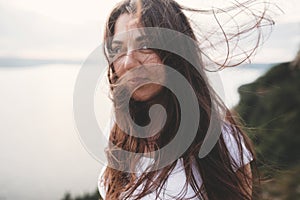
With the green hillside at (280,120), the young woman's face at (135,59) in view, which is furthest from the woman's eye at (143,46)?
the green hillside at (280,120)

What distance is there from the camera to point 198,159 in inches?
50.3

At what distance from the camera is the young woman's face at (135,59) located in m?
1.19

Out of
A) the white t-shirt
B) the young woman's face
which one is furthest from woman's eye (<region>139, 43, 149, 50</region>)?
the white t-shirt

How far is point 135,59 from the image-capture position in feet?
3.89

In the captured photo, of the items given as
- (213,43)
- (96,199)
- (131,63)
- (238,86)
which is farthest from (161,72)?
(96,199)

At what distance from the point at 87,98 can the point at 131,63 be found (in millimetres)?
270

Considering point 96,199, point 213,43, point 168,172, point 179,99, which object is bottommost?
point 96,199

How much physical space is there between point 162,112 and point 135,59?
150 mm

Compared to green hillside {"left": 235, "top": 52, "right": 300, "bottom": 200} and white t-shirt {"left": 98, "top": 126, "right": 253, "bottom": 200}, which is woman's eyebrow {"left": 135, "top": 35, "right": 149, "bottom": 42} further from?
green hillside {"left": 235, "top": 52, "right": 300, "bottom": 200}

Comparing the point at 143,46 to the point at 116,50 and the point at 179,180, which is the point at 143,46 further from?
the point at 179,180

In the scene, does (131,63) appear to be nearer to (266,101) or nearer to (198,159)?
(198,159)

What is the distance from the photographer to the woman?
1.22 m

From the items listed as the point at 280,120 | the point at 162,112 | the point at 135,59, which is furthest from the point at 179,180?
the point at 280,120

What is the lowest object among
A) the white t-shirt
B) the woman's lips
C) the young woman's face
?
the white t-shirt
